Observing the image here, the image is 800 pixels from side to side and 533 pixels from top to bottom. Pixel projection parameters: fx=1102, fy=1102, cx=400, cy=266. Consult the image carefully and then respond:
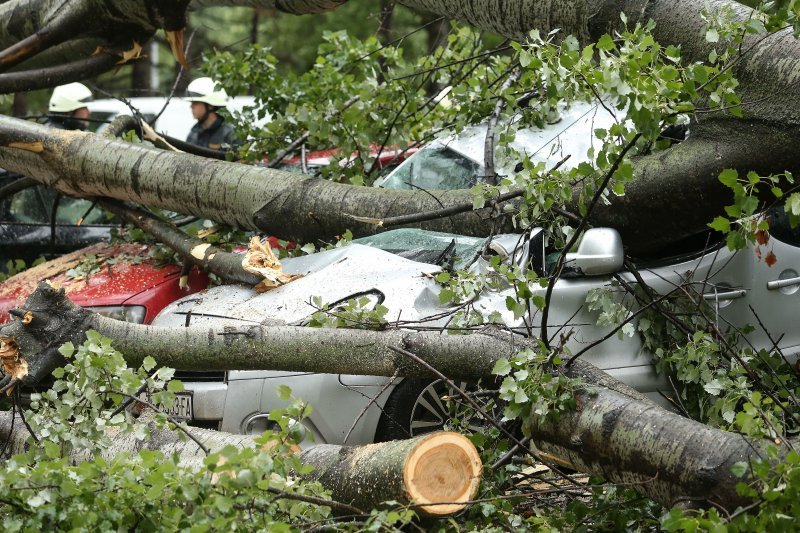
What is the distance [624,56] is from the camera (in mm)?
4020

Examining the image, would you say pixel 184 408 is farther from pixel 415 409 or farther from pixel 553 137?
pixel 553 137

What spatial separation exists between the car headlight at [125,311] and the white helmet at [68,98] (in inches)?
236

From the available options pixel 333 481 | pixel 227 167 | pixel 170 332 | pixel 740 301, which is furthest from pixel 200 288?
pixel 740 301

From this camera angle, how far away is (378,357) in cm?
454

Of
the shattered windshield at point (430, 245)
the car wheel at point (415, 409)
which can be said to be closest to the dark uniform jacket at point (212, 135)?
the shattered windshield at point (430, 245)

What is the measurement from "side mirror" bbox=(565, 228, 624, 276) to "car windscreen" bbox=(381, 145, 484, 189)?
1.54 meters

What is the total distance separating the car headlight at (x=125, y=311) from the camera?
599cm

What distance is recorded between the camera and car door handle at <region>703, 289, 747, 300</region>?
5.63 meters

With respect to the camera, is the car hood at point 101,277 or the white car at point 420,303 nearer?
the white car at point 420,303

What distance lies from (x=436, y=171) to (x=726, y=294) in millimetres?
2038

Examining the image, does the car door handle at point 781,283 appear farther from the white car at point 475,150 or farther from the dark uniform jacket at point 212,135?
the dark uniform jacket at point 212,135

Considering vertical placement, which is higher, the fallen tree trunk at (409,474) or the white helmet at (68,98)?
the fallen tree trunk at (409,474)

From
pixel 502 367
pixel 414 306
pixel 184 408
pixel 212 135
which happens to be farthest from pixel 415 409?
pixel 212 135

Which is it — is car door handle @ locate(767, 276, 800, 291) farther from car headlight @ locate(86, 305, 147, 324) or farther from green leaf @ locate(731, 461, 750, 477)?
car headlight @ locate(86, 305, 147, 324)
